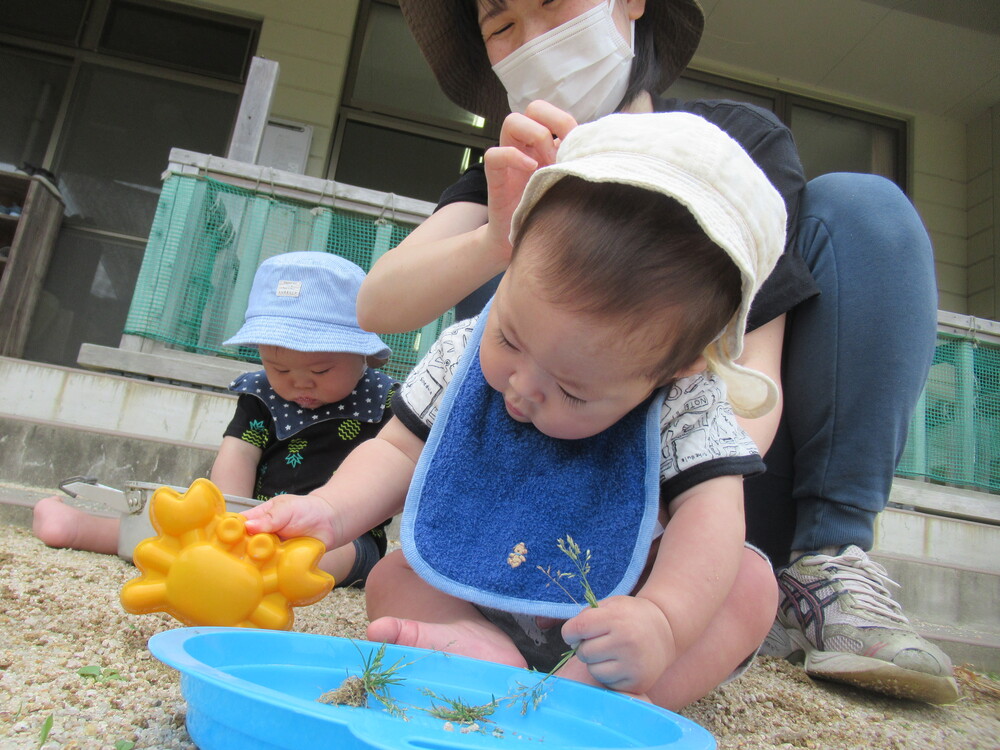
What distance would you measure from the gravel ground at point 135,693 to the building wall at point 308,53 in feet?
12.1

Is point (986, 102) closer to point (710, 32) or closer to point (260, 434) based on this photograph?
point (710, 32)

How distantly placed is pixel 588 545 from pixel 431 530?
0.71 ft

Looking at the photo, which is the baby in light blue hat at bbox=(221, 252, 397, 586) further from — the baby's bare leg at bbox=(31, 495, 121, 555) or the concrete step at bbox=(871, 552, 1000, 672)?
the concrete step at bbox=(871, 552, 1000, 672)

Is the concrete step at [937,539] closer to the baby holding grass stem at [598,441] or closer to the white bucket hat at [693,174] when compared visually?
the baby holding grass stem at [598,441]

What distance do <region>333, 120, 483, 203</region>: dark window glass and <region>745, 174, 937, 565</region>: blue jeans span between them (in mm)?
3753

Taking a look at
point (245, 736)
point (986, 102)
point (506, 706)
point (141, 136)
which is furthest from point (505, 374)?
point (986, 102)

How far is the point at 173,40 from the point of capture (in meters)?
4.75

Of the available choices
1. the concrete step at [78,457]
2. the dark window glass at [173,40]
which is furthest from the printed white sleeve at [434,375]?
the dark window glass at [173,40]

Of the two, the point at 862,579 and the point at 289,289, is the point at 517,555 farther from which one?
the point at 289,289

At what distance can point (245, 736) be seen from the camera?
1.74ft

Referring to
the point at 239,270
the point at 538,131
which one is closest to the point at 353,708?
the point at 538,131

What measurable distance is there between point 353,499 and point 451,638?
226 mm

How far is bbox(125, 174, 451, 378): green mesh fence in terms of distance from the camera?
280cm

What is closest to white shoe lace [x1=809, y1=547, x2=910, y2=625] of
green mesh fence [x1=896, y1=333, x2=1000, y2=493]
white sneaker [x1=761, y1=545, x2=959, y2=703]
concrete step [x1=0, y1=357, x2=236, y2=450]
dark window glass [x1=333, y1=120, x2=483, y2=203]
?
white sneaker [x1=761, y1=545, x2=959, y2=703]
